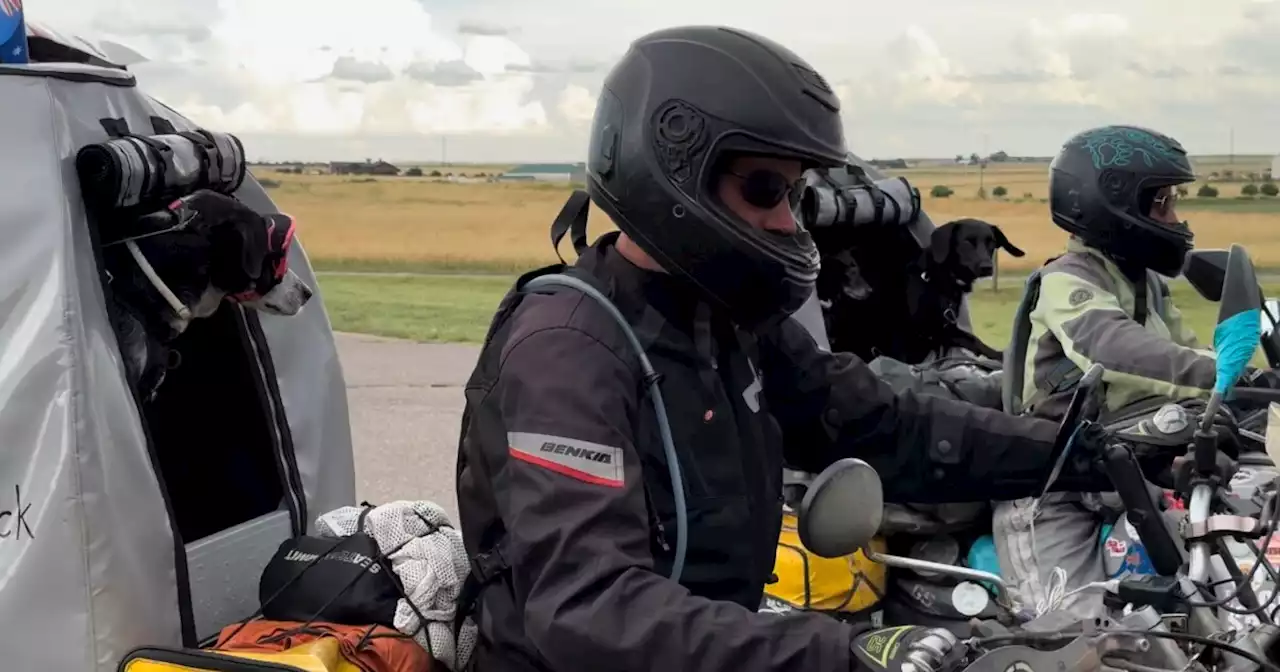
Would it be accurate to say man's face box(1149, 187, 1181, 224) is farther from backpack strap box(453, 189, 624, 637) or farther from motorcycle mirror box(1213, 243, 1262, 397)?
backpack strap box(453, 189, 624, 637)

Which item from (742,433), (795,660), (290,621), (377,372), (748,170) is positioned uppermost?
(748,170)

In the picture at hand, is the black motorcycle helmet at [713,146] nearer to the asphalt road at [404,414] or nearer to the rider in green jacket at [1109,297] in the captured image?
the rider in green jacket at [1109,297]

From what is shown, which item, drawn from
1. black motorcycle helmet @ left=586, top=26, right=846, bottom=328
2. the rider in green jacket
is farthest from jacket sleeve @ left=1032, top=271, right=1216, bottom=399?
black motorcycle helmet @ left=586, top=26, right=846, bottom=328

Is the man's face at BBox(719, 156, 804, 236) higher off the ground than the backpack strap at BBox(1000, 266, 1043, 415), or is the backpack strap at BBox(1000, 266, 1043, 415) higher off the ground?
the man's face at BBox(719, 156, 804, 236)

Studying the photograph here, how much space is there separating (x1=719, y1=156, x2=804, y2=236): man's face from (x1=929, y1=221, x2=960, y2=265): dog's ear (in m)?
2.23

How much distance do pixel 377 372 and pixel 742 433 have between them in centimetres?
1015

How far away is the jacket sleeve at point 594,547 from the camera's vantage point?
5.72 ft

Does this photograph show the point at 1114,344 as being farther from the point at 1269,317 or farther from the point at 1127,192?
the point at 1269,317

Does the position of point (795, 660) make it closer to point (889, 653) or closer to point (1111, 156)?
point (889, 653)

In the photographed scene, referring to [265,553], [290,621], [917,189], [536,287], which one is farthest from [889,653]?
[917,189]

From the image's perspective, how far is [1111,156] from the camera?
373cm

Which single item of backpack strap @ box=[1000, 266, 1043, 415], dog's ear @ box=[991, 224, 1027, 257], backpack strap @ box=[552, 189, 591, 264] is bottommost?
backpack strap @ box=[1000, 266, 1043, 415]

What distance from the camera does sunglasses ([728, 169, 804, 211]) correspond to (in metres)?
2.23

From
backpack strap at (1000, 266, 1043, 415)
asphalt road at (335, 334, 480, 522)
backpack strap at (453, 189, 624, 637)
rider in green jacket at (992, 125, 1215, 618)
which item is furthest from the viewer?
asphalt road at (335, 334, 480, 522)
